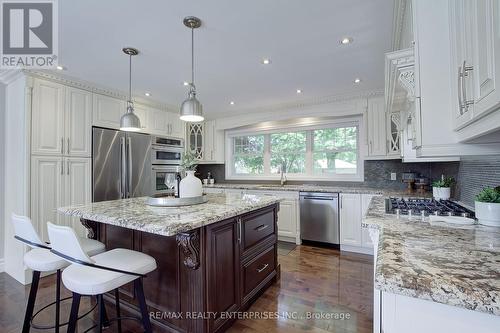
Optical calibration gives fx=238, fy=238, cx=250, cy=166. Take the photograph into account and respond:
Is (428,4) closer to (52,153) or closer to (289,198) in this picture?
(289,198)

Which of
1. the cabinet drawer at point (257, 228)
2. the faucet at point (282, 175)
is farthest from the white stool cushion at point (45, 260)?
the faucet at point (282, 175)

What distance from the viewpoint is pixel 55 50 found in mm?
2357

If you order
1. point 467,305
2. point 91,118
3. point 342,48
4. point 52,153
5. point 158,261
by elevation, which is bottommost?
point 158,261

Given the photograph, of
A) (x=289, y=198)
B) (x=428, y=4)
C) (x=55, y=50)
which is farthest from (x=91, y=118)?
(x=428, y=4)

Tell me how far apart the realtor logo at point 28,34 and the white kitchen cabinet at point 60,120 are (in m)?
0.35

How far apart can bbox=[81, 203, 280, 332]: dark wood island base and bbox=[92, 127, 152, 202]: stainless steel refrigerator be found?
1.41 metres

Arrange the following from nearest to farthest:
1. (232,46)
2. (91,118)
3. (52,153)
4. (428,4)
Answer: (428,4) → (232,46) → (52,153) → (91,118)

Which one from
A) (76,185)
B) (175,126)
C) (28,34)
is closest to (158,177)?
(175,126)

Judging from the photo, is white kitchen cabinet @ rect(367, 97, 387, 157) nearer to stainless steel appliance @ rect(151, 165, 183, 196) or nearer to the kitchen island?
the kitchen island

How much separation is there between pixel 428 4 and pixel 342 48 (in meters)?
1.28

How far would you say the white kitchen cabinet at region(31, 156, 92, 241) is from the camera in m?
2.71

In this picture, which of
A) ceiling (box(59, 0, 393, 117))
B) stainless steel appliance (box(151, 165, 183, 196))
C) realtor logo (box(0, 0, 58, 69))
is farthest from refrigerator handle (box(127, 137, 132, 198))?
realtor logo (box(0, 0, 58, 69))

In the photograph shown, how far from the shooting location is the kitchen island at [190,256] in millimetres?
1522

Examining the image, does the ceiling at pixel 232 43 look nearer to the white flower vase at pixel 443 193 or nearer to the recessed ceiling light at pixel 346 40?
the recessed ceiling light at pixel 346 40
